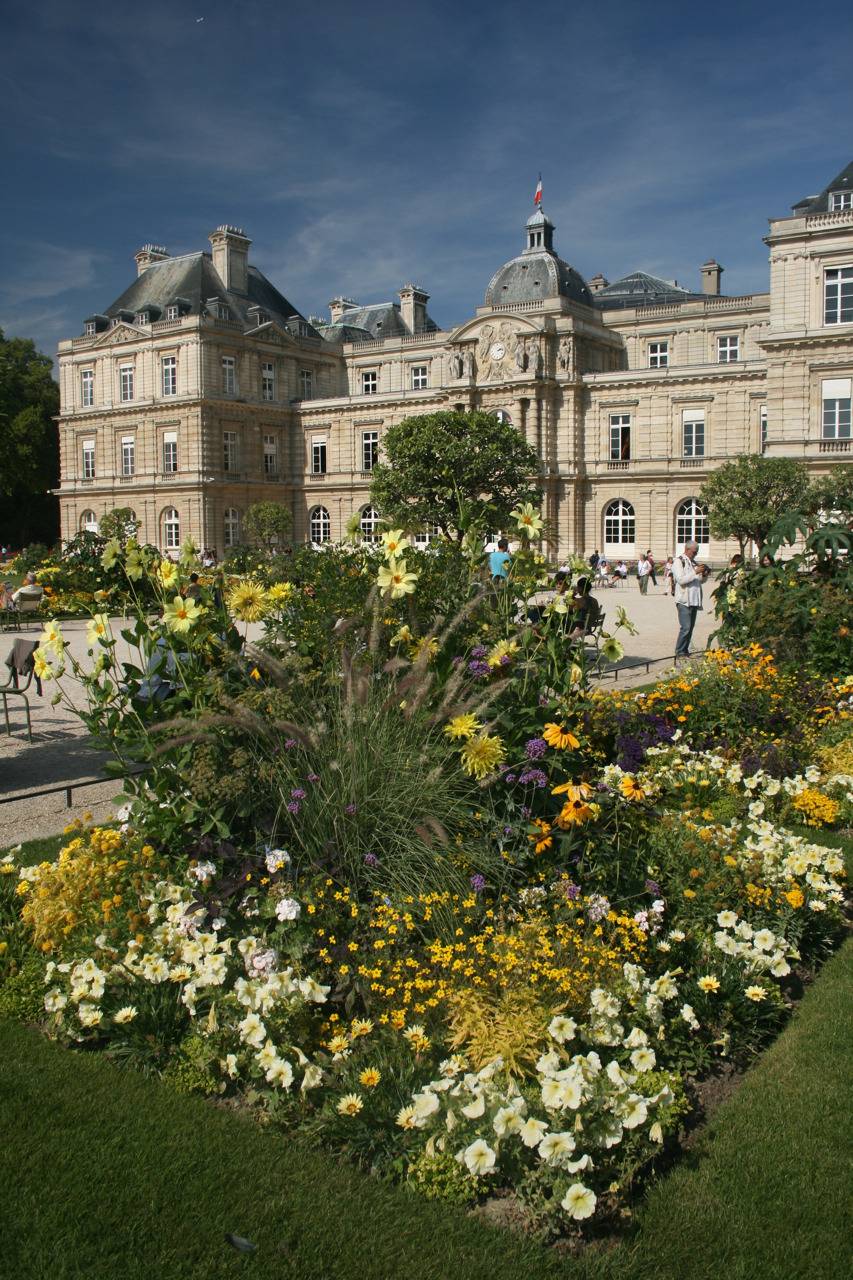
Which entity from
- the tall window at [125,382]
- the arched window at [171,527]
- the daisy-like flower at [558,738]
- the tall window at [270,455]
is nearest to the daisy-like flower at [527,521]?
the daisy-like flower at [558,738]

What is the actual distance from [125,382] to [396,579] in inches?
1811

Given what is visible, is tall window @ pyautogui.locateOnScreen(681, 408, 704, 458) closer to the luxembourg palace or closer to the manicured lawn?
the luxembourg palace

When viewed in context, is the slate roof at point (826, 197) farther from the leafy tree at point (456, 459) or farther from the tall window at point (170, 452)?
the tall window at point (170, 452)

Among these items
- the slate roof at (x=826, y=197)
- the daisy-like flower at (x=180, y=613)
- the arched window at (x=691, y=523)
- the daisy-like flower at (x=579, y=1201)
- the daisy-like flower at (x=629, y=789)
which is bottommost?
the daisy-like flower at (x=579, y=1201)

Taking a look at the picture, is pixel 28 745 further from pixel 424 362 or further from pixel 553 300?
pixel 424 362

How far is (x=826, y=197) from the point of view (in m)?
31.4

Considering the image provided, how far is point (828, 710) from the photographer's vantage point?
7863 millimetres

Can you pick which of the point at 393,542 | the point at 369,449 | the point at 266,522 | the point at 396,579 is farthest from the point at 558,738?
the point at 369,449

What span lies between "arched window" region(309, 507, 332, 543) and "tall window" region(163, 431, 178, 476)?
667cm

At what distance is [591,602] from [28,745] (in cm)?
512

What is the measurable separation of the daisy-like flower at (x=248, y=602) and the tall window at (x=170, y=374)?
42.6m

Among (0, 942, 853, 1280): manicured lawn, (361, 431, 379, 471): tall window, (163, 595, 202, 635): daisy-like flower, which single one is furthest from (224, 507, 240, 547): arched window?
(0, 942, 853, 1280): manicured lawn

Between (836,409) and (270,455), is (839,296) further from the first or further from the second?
(270,455)

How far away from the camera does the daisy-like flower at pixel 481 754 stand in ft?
13.8
